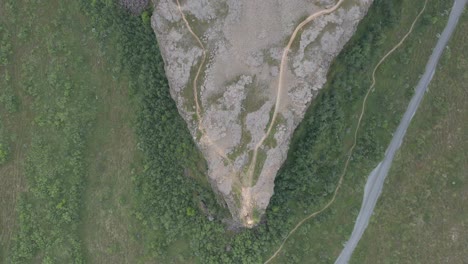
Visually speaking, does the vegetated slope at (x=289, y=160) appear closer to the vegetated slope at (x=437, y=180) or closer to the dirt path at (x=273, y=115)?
the vegetated slope at (x=437, y=180)

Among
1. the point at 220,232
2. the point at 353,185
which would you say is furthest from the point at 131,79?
the point at 353,185

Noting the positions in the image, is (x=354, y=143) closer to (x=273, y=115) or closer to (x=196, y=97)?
(x=273, y=115)

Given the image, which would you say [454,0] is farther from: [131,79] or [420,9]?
[131,79]

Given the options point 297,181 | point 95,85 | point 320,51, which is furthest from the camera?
point 95,85

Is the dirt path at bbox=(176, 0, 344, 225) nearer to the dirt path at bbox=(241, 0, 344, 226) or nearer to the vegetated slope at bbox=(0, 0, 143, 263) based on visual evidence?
the dirt path at bbox=(241, 0, 344, 226)

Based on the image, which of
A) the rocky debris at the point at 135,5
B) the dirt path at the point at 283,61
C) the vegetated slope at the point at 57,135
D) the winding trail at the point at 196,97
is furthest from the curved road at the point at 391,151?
the rocky debris at the point at 135,5

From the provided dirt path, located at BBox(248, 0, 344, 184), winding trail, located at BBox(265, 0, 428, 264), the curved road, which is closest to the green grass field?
winding trail, located at BBox(265, 0, 428, 264)
